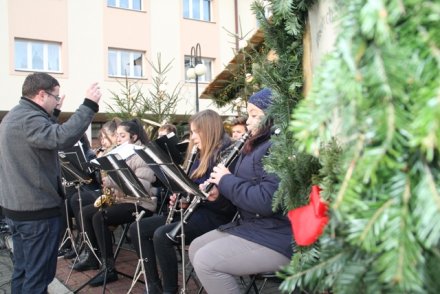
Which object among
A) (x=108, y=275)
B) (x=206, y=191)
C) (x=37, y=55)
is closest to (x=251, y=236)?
(x=206, y=191)

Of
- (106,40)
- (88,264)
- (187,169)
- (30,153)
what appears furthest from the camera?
(106,40)

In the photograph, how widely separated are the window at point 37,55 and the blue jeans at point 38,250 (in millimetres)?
12448

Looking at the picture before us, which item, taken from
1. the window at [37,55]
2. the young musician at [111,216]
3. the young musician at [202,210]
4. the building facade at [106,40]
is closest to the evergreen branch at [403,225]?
the young musician at [202,210]

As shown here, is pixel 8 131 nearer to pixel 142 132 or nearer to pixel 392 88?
pixel 142 132

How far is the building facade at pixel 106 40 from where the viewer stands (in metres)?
13.7

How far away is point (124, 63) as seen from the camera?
1576cm

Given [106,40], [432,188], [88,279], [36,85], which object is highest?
[106,40]

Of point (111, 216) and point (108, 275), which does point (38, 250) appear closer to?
point (111, 216)

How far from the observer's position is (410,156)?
0.82 m

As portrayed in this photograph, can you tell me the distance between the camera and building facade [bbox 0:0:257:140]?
1367 cm

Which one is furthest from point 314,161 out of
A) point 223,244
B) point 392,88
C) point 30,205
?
point 30,205

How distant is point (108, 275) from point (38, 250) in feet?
4.00

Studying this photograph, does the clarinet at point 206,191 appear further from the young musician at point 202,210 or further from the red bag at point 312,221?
the red bag at point 312,221

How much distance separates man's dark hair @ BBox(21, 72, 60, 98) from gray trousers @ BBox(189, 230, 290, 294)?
182cm
